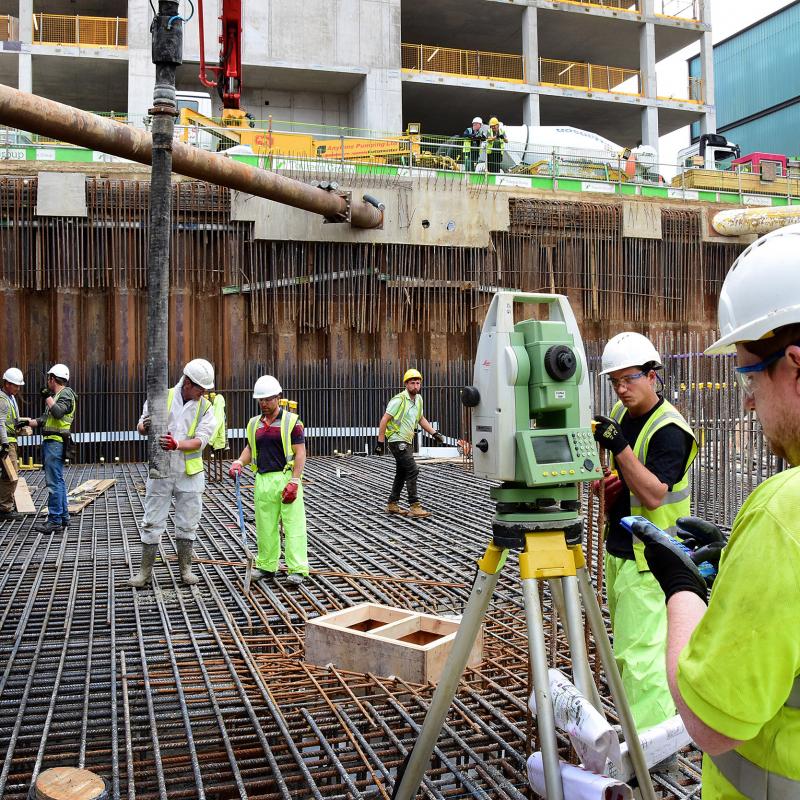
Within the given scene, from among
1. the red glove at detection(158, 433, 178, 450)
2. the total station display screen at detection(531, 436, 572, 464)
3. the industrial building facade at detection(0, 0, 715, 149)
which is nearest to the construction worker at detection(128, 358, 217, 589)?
the red glove at detection(158, 433, 178, 450)

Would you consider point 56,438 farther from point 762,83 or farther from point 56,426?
point 762,83

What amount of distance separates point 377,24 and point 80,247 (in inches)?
558

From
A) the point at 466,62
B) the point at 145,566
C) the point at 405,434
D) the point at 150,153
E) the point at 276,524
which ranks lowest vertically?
the point at 145,566

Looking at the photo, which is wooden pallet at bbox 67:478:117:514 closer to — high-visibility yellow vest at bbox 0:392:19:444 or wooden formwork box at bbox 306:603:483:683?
high-visibility yellow vest at bbox 0:392:19:444

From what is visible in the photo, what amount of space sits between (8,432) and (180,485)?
3766 millimetres

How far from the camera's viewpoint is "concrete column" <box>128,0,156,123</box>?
80.9ft

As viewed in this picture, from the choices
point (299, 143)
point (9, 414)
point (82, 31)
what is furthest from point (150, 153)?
point (82, 31)

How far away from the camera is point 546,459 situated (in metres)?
2.86

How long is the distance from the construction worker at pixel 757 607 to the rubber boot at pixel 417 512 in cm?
889

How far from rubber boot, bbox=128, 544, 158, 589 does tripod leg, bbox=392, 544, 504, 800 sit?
4.70 m

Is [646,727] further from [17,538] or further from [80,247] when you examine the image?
[80,247]

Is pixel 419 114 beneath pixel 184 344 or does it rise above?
above

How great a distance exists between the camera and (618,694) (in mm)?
2799

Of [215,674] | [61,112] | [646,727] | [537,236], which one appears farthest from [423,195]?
[646,727]
